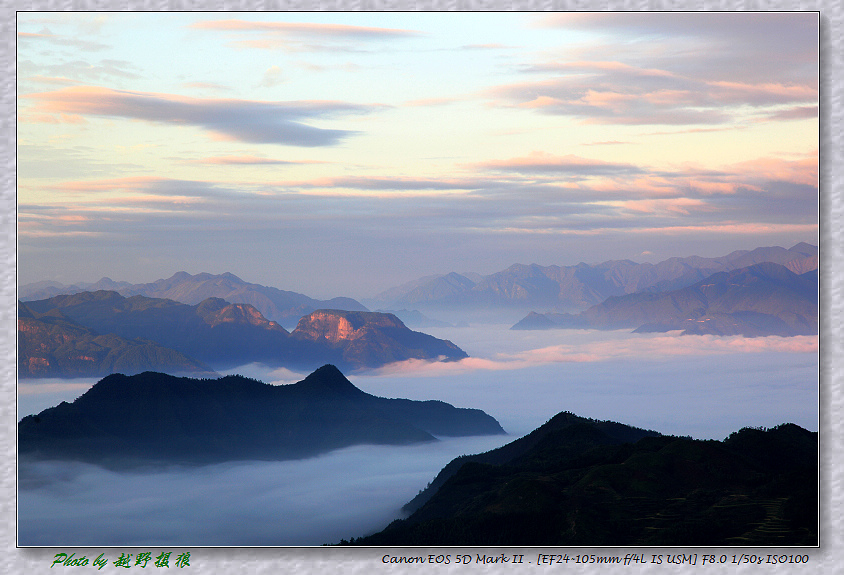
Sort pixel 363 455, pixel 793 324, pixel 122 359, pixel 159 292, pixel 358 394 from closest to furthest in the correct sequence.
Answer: pixel 793 324
pixel 159 292
pixel 122 359
pixel 363 455
pixel 358 394

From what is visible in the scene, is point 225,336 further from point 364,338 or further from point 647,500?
point 647,500

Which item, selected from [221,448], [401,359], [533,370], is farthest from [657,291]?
[221,448]

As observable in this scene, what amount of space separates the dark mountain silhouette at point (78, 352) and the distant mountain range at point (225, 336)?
0.36 feet

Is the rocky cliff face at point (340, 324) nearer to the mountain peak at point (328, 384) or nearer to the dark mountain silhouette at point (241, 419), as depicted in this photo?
the mountain peak at point (328, 384)

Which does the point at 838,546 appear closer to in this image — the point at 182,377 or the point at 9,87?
the point at 9,87

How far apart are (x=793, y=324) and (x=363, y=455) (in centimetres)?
2938

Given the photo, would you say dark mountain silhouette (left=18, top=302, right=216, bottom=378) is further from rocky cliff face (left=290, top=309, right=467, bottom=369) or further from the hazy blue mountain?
the hazy blue mountain

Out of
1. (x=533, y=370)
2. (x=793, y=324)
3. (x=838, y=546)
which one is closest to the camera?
(x=838, y=546)

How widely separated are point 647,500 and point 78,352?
28.7 metres

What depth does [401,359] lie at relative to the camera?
44.0m

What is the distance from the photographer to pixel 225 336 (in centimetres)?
4594

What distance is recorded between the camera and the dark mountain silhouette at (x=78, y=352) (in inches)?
942

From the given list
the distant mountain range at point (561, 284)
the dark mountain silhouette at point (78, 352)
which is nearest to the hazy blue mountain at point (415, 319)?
the distant mountain range at point (561, 284)

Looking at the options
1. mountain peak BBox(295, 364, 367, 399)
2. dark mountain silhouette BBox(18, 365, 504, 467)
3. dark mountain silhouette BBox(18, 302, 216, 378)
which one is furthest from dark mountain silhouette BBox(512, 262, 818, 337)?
dark mountain silhouette BBox(18, 302, 216, 378)
